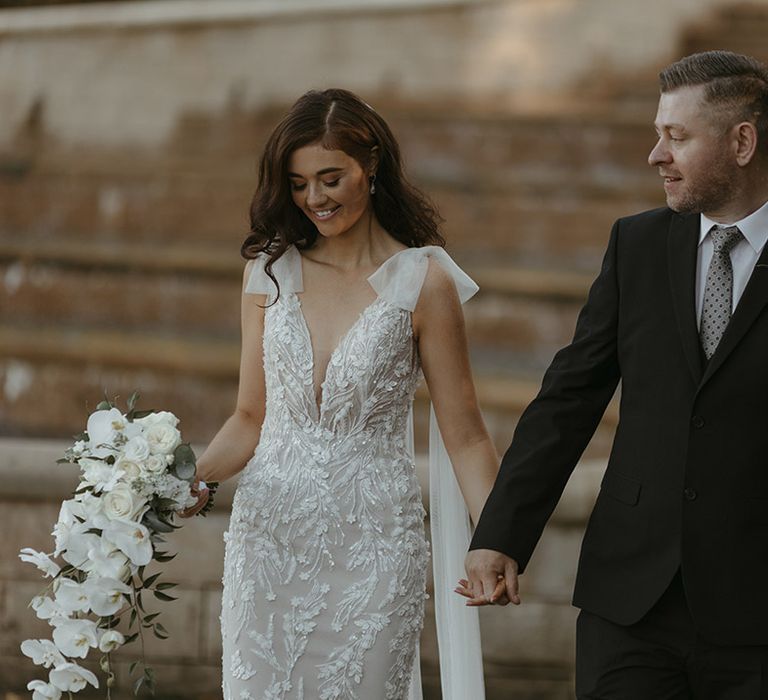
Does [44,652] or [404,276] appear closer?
[44,652]

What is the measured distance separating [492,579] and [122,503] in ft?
2.59

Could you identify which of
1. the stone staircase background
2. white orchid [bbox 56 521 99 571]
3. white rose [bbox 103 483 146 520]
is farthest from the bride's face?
Result: the stone staircase background

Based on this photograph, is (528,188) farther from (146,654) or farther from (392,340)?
(392,340)

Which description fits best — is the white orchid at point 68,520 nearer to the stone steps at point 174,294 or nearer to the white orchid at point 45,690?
the white orchid at point 45,690

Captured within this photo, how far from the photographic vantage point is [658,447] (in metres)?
3.22

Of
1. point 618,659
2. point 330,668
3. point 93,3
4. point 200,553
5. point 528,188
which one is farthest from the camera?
point 93,3

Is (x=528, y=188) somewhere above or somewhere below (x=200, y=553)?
above

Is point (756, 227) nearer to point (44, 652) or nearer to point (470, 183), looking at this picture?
point (44, 652)

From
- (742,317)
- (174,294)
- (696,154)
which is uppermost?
(174,294)

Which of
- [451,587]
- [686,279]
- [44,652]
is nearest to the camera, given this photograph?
[686,279]

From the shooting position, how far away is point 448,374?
384cm

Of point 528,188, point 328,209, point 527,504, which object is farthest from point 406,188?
point 528,188

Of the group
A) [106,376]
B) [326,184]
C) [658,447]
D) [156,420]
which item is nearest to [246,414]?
[156,420]

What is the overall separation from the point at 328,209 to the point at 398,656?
1.06m
